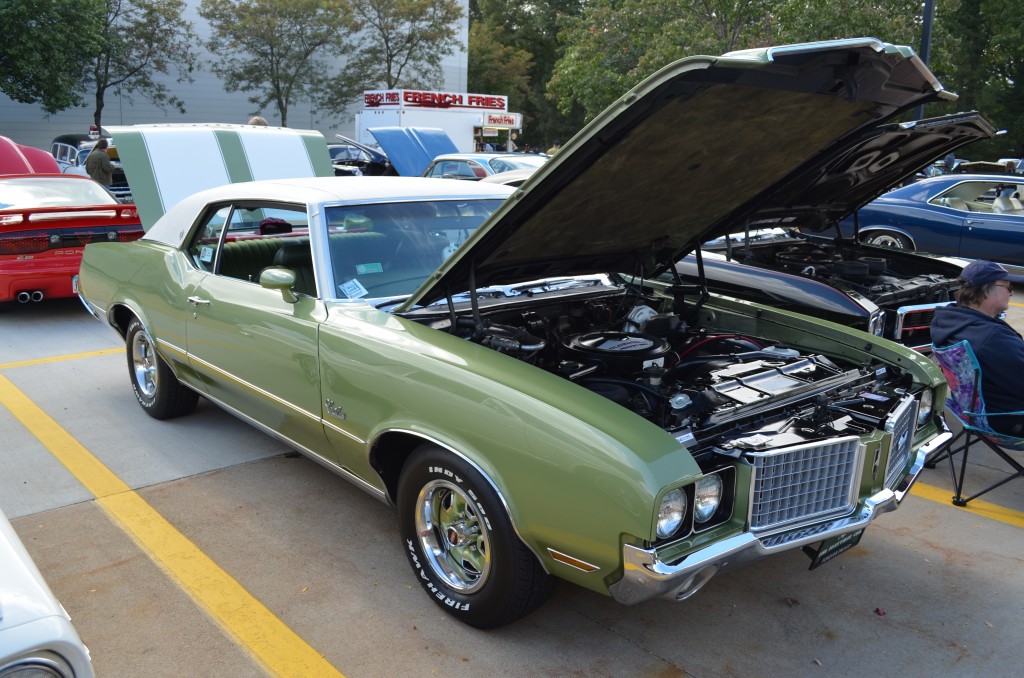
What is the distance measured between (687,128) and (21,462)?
13.3 ft

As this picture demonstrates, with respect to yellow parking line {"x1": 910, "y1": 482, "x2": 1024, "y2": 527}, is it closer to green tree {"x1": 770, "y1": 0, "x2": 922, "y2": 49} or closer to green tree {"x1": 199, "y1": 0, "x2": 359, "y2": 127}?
green tree {"x1": 770, "y1": 0, "x2": 922, "y2": 49}

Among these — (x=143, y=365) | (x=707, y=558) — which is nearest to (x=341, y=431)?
(x=707, y=558)

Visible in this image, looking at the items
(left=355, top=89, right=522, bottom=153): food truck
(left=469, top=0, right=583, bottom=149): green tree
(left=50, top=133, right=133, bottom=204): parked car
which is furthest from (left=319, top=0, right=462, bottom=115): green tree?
(left=50, top=133, right=133, bottom=204): parked car

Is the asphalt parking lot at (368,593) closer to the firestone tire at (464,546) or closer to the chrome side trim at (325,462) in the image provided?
the firestone tire at (464,546)

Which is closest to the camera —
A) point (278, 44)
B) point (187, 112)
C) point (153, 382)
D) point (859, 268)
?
point (153, 382)

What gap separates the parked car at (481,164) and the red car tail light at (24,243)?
7.67 metres

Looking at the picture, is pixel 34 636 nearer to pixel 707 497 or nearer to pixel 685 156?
pixel 707 497

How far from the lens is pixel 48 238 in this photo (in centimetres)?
778

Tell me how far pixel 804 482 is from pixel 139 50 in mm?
33919

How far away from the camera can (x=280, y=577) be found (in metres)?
3.48

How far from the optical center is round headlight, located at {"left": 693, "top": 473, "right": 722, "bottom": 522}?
2.68 metres

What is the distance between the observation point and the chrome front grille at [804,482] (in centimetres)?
275

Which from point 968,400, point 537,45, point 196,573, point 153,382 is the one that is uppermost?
point 537,45

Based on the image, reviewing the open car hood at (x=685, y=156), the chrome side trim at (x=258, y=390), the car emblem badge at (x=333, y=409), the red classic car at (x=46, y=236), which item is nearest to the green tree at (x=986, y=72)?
the red classic car at (x=46, y=236)
